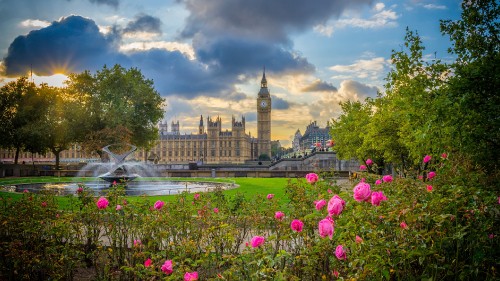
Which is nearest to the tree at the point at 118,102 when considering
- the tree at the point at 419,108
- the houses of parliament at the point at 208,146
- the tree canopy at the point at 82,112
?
the tree canopy at the point at 82,112

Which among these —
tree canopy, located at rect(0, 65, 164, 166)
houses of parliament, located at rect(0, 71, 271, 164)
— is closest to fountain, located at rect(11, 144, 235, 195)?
tree canopy, located at rect(0, 65, 164, 166)

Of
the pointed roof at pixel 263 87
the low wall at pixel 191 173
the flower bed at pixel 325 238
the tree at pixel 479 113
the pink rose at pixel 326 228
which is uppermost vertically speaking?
the pointed roof at pixel 263 87

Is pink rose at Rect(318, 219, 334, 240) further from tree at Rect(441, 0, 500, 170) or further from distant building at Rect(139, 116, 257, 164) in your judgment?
distant building at Rect(139, 116, 257, 164)

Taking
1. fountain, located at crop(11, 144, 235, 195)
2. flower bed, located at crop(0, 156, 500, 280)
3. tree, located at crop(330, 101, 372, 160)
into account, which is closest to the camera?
flower bed, located at crop(0, 156, 500, 280)

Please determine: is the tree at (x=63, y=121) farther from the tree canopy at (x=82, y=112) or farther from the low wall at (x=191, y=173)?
the low wall at (x=191, y=173)

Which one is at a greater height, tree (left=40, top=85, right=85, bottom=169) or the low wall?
tree (left=40, top=85, right=85, bottom=169)

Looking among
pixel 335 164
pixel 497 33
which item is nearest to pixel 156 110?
pixel 335 164

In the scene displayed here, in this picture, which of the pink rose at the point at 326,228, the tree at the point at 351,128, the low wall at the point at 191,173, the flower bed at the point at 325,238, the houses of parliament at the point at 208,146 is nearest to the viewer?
the pink rose at the point at 326,228

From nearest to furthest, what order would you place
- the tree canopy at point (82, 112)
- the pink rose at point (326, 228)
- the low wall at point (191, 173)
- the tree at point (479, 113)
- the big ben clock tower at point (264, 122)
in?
the pink rose at point (326, 228) → the tree at point (479, 113) → the low wall at point (191, 173) → the tree canopy at point (82, 112) → the big ben clock tower at point (264, 122)

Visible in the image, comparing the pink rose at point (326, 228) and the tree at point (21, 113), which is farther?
the tree at point (21, 113)

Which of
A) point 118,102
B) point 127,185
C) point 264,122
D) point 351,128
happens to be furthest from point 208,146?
point 127,185

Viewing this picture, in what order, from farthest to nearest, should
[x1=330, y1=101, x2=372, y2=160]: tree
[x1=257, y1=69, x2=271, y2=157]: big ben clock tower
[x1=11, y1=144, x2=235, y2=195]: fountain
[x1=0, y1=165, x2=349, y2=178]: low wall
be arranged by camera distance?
[x1=257, y1=69, x2=271, y2=157]: big ben clock tower < [x1=0, y1=165, x2=349, y2=178]: low wall < [x1=330, y1=101, x2=372, y2=160]: tree < [x1=11, y1=144, x2=235, y2=195]: fountain

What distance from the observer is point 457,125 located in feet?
21.1

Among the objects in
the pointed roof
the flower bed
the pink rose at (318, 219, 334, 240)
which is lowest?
the flower bed
